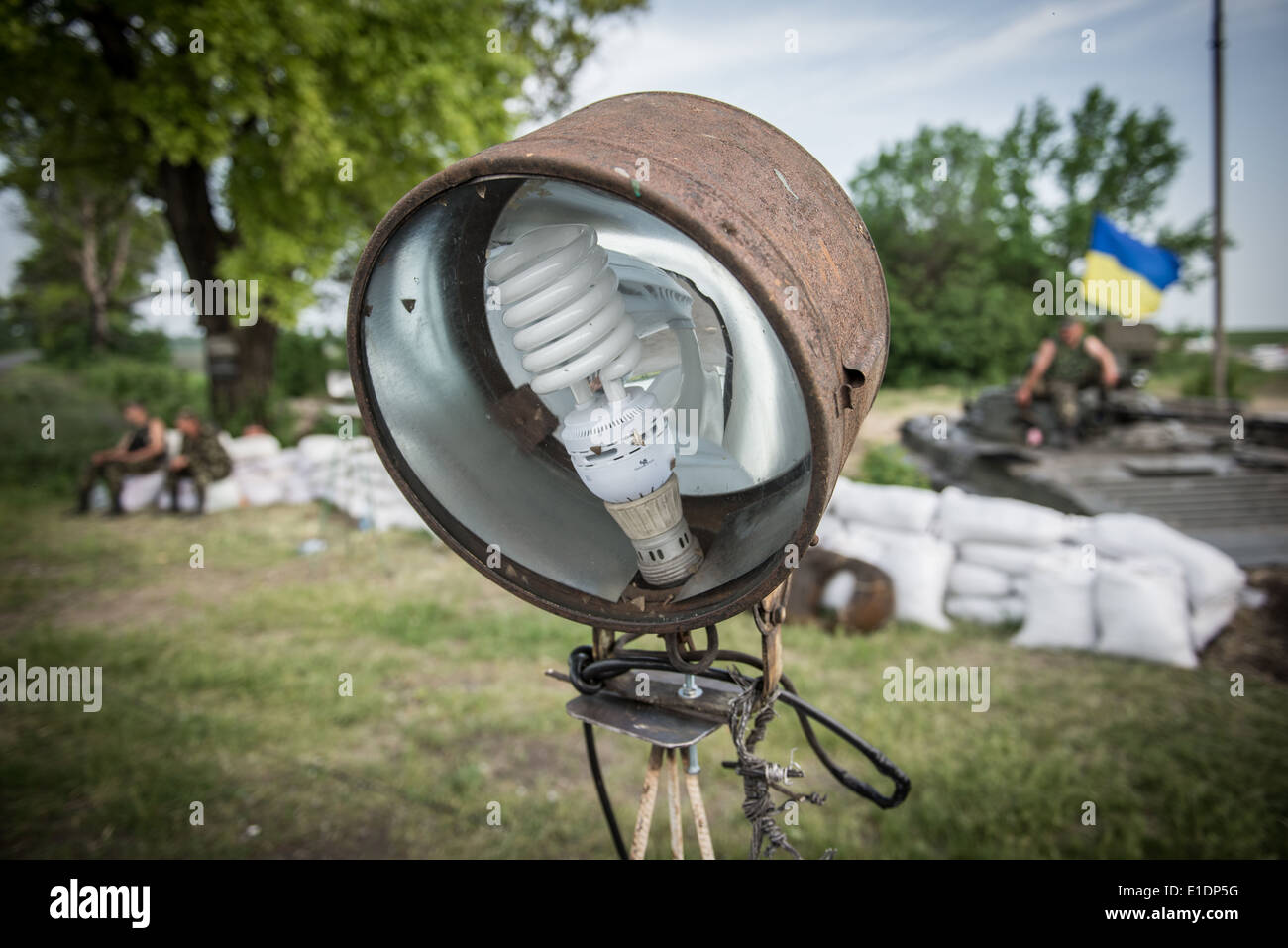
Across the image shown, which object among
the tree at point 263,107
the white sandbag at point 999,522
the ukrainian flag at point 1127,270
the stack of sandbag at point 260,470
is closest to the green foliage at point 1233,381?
the ukrainian flag at point 1127,270

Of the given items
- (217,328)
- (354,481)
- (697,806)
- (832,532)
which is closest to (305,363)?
(217,328)

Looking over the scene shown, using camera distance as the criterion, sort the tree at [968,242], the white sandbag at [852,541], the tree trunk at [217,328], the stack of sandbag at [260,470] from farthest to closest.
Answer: the tree at [968,242] → the tree trunk at [217,328] → the stack of sandbag at [260,470] → the white sandbag at [852,541]

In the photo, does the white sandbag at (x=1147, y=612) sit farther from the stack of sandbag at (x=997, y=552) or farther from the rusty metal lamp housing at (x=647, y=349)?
the rusty metal lamp housing at (x=647, y=349)

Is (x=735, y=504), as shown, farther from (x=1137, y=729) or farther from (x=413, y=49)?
(x=413, y=49)

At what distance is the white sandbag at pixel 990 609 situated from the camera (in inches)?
222

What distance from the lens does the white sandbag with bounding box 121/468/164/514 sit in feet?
32.9

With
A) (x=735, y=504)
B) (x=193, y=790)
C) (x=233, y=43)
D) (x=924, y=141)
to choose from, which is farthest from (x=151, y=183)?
(x=924, y=141)

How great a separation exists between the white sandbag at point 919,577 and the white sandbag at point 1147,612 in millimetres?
1048

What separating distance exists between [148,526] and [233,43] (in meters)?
5.88

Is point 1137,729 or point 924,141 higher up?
point 924,141

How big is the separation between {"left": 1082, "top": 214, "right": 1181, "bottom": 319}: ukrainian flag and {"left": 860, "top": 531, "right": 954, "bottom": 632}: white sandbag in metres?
5.81

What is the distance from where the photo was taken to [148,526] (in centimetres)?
929

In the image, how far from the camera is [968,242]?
53.6 ft

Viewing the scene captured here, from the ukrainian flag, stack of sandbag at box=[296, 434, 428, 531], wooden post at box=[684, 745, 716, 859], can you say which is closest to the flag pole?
the ukrainian flag
